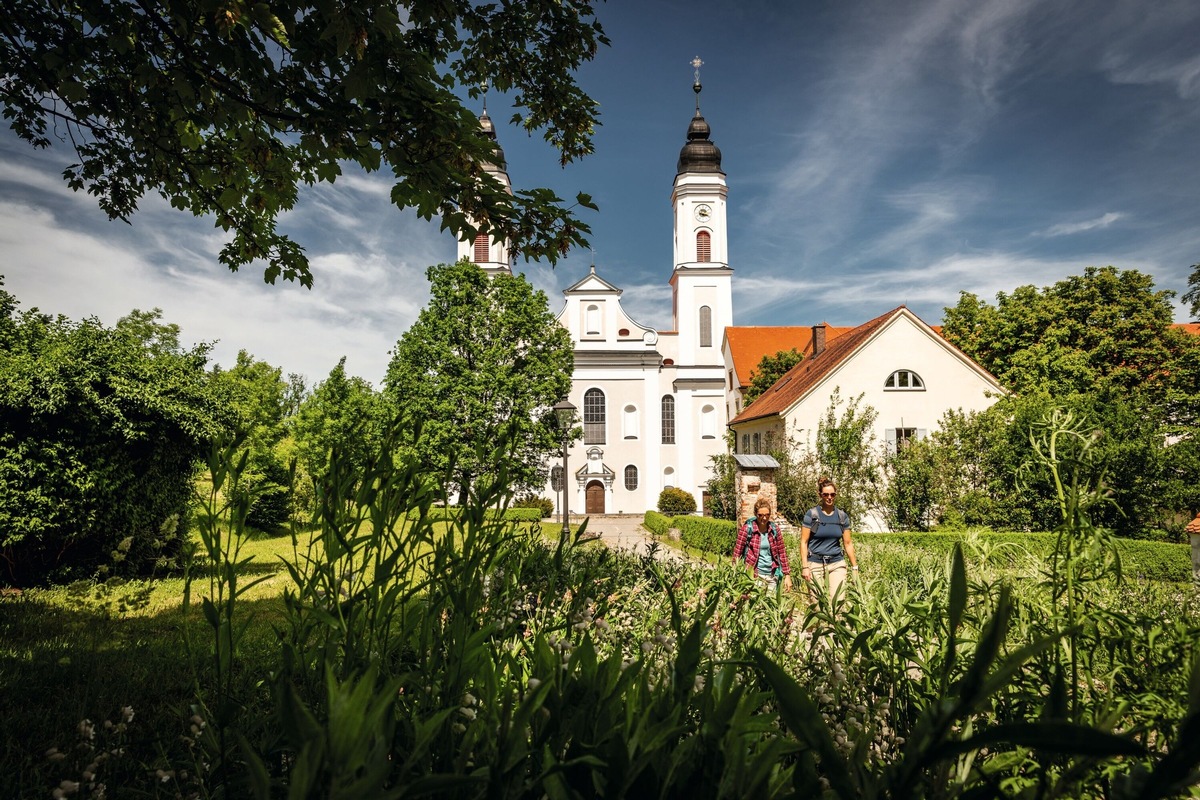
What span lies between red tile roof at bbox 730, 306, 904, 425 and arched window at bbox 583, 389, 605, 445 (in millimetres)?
9315

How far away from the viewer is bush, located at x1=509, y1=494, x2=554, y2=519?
32.4 metres

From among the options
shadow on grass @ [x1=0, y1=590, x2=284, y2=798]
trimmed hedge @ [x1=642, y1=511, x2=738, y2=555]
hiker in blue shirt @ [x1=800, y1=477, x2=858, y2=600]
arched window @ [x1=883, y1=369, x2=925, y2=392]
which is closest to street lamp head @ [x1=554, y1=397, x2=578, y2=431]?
trimmed hedge @ [x1=642, y1=511, x2=738, y2=555]

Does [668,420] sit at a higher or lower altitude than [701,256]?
lower

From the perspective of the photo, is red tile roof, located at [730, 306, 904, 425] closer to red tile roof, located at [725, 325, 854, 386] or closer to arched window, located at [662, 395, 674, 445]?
red tile roof, located at [725, 325, 854, 386]

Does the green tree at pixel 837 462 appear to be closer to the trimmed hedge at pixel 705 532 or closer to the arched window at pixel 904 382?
the arched window at pixel 904 382

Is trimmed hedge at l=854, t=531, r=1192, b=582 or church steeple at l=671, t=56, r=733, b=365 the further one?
church steeple at l=671, t=56, r=733, b=365

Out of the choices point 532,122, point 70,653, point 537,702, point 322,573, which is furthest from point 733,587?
point 70,653

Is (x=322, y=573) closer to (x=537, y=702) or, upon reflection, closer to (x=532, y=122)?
(x=537, y=702)

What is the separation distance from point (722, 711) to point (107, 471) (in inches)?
439

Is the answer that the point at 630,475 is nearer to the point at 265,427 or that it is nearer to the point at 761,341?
the point at 761,341

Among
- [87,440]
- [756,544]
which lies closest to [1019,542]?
[756,544]

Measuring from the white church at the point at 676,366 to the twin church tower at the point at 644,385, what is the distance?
6 centimetres

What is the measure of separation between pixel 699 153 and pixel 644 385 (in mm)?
16788

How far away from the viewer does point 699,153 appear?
42.4 m
